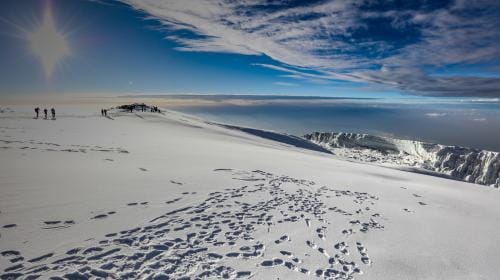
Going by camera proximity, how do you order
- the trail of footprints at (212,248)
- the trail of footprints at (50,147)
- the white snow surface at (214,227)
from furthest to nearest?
the trail of footprints at (50,147), the white snow surface at (214,227), the trail of footprints at (212,248)

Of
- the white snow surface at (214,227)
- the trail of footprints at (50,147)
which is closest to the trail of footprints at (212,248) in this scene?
the white snow surface at (214,227)

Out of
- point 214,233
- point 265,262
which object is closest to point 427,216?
point 265,262

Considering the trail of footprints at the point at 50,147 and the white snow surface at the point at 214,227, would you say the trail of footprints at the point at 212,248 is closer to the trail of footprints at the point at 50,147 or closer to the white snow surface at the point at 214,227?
the white snow surface at the point at 214,227

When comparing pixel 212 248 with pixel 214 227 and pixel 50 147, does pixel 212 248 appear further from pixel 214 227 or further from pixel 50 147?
pixel 50 147

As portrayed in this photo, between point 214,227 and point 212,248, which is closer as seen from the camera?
point 212,248

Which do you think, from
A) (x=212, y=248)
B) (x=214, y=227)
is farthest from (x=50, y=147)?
(x=212, y=248)

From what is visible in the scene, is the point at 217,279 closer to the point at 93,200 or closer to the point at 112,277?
the point at 112,277
